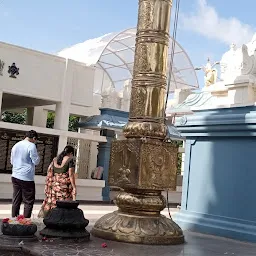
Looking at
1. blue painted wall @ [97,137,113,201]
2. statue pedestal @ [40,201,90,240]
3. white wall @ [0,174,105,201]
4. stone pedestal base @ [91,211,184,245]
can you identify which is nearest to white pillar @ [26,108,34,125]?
blue painted wall @ [97,137,113,201]

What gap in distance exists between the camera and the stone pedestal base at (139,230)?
4691mm

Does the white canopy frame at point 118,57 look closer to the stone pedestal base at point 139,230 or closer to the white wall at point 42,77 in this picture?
the white wall at point 42,77

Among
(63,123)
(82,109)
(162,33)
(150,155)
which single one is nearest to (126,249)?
Result: (150,155)

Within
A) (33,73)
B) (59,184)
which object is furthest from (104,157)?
(59,184)

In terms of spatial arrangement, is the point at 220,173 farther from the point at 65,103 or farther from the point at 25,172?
the point at 65,103

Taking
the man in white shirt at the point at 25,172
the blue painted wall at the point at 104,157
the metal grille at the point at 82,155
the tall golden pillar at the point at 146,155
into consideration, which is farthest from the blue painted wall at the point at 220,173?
the metal grille at the point at 82,155

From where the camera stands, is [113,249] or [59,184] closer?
[113,249]

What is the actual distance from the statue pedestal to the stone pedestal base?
1.03 ft

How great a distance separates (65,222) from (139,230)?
0.74 m

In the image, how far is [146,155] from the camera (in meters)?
4.83

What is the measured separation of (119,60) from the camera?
67.0ft

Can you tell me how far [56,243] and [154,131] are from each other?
1.48m

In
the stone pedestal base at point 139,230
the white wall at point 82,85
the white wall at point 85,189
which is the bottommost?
the white wall at point 85,189

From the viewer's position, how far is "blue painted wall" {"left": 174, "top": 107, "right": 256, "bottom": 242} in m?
6.08
